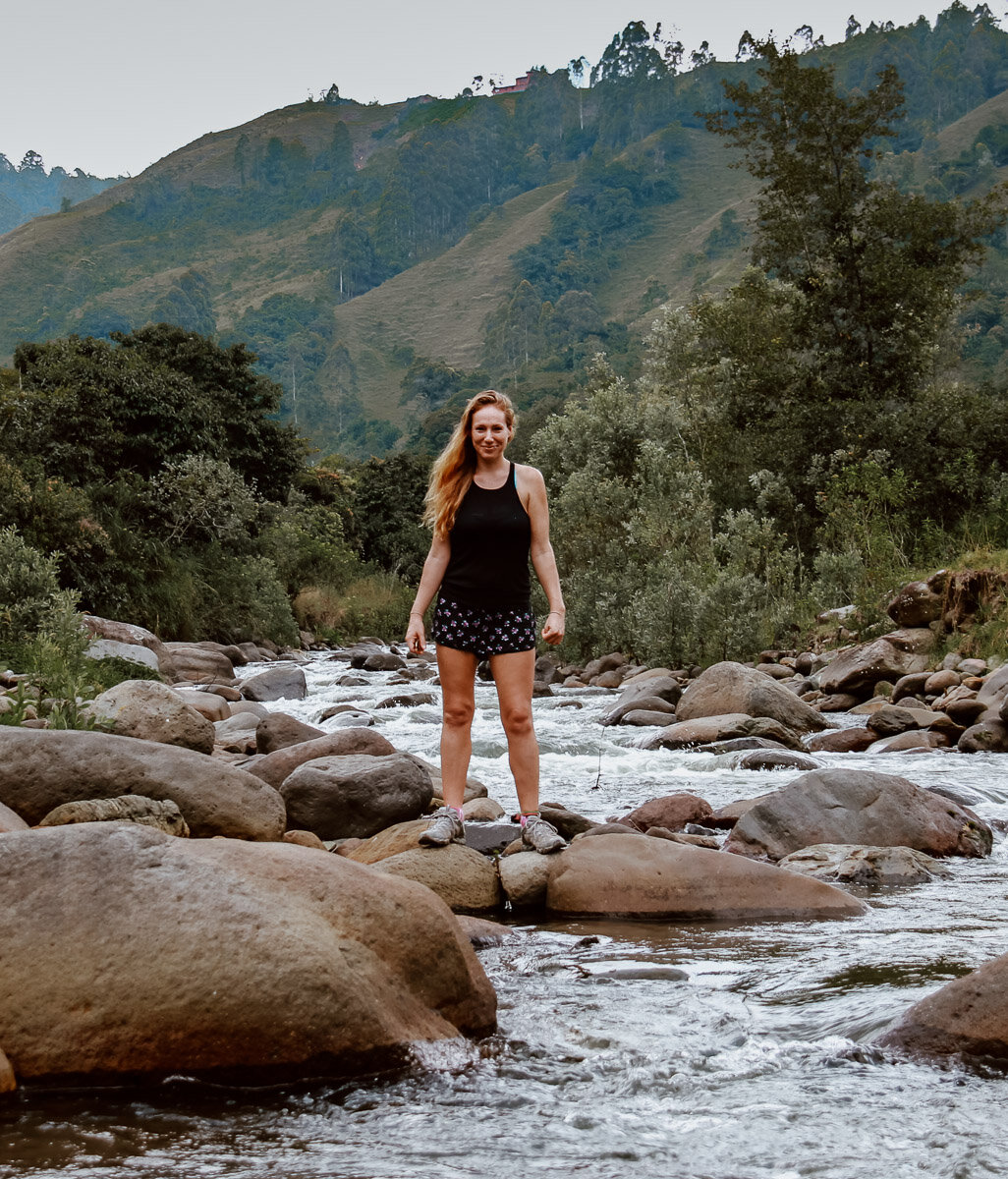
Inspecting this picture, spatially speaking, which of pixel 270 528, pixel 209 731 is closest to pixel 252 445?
pixel 270 528

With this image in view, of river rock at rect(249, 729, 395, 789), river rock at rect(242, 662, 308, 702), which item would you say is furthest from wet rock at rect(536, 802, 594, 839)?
river rock at rect(242, 662, 308, 702)

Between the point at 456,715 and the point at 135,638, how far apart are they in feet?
44.5

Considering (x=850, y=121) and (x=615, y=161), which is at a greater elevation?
(x=615, y=161)

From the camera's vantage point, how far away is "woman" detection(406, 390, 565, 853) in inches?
215

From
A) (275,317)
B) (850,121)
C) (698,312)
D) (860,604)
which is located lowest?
(860,604)

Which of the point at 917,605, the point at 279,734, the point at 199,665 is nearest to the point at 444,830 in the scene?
the point at 279,734

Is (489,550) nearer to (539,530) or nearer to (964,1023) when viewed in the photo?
(539,530)

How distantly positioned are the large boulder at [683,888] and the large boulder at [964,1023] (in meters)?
1.76

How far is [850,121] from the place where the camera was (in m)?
22.5

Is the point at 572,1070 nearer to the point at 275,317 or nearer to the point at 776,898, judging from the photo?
the point at 776,898

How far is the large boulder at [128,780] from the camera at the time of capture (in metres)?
5.50

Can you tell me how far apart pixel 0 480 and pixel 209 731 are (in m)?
11.5

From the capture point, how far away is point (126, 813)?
5375mm

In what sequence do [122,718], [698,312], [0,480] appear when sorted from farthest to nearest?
[698,312]
[0,480]
[122,718]
